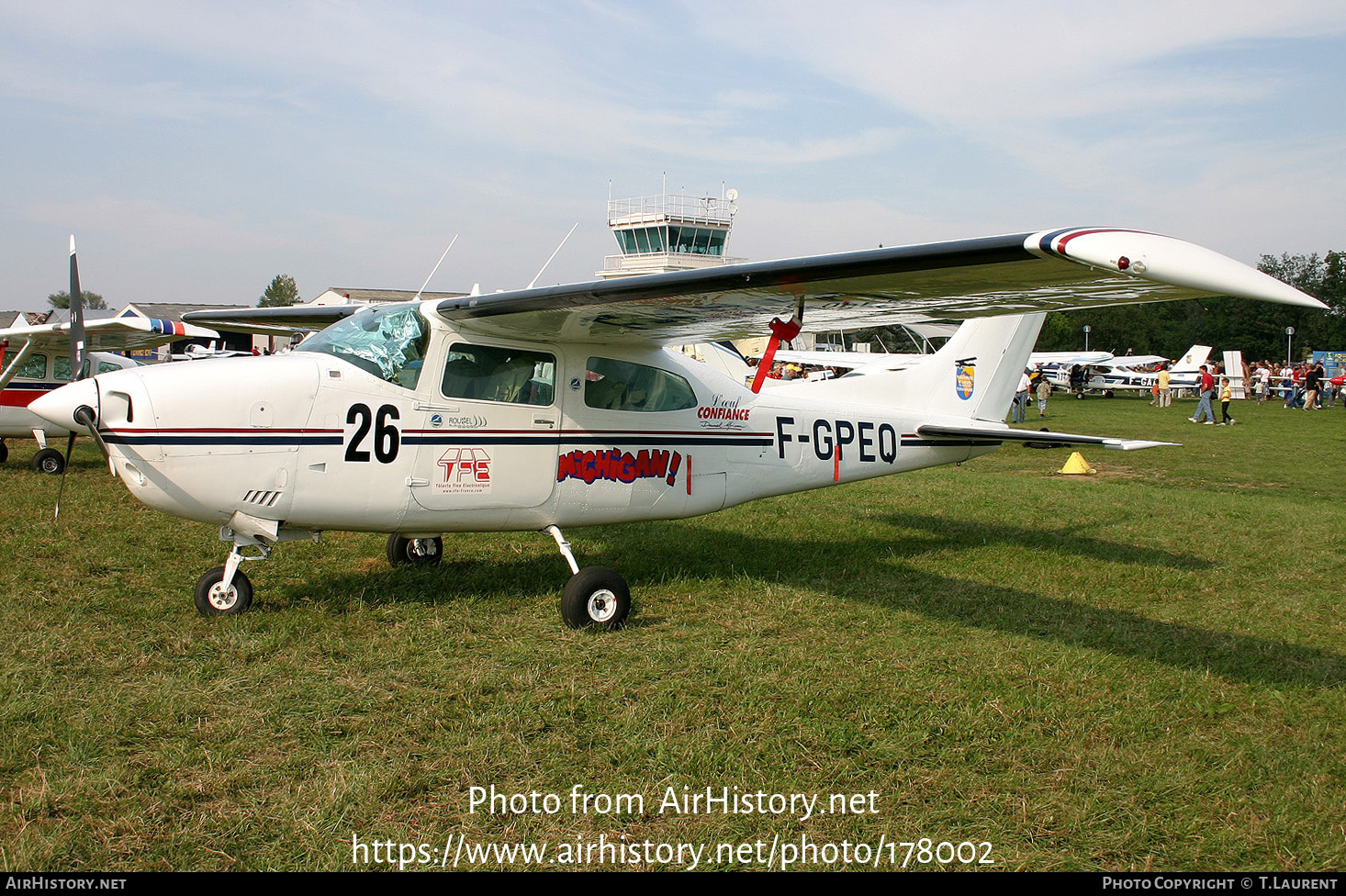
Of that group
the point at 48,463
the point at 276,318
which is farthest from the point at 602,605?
the point at 48,463

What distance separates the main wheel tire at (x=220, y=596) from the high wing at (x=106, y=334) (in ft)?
28.0

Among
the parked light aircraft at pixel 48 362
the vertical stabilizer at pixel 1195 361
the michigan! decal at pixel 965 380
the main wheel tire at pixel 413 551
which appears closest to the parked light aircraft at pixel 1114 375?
the vertical stabilizer at pixel 1195 361

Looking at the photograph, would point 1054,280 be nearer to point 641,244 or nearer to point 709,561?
point 709,561

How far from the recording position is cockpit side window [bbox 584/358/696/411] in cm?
675

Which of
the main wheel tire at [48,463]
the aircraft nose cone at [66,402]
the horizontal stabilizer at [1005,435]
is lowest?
the main wheel tire at [48,463]

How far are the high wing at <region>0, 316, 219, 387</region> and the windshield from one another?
8.37m

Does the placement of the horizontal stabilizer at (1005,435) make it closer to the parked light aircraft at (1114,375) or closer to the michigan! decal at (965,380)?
the michigan! decal at (965,380)

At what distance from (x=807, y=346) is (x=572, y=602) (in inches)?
1986

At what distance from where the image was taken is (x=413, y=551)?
25.0 ft

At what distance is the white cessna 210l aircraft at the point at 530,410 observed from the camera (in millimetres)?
5051

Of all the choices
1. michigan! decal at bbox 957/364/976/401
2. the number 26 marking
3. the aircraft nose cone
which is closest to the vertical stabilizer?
michigan! decal at bbox 957/364/976/401

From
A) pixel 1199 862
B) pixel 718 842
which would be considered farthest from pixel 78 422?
pixel 1199 862

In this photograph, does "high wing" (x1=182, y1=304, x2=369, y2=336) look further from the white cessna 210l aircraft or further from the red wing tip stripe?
the red wing tip stripe

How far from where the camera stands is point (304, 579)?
7.03m
